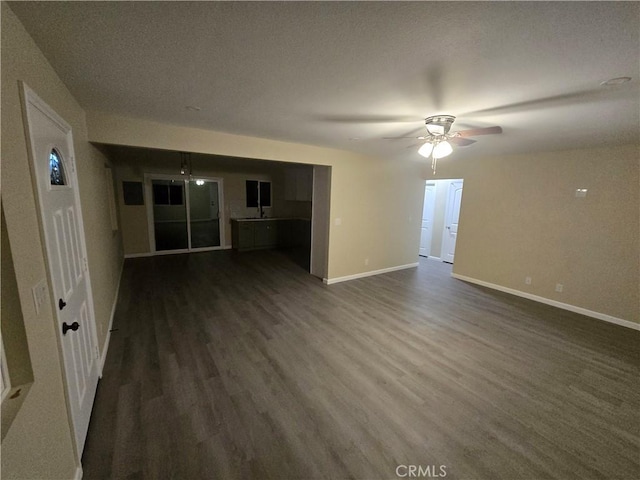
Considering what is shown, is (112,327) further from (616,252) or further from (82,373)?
(616,252)

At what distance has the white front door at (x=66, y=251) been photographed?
50.9 inches

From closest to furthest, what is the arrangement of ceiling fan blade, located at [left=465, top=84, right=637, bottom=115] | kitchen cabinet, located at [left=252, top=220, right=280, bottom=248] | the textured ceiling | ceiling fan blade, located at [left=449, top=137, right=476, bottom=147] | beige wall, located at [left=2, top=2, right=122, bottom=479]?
beige wall, located at [left=2, top=2, right=122, bottom=479], the textured ceiling, ceiling fan blade, located at [left=465, top=84, right=637, bottom=115], ceiling fan blade, located at [left=449, top=137, right=476, bottom=147], kitchen cabinet, located at [left=252, top=220, right=280, bottom=248]

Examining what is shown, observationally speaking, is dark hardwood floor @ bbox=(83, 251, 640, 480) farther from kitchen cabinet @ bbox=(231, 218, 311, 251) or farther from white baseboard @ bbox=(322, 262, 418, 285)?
kitchen cabinet @ bbox=(231, 218, 311, 251)

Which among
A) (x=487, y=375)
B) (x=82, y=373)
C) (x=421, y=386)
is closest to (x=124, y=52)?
(x=82, y=373)

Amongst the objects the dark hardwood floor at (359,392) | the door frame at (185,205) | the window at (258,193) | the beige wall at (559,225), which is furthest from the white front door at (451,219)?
the door frame at (185,205)

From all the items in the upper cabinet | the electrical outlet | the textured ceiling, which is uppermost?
the textured ceiling

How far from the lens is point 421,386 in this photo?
7.43 ft

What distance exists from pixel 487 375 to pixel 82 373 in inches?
129

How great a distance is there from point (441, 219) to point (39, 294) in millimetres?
7387

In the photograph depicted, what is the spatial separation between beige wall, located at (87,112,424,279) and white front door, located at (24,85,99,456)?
97 cm

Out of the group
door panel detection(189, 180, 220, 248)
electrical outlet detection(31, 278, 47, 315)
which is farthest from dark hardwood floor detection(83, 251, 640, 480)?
door panel detection(189, 180, 220, 248)

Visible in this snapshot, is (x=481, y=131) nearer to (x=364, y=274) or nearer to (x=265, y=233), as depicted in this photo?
(x=364, y=274)

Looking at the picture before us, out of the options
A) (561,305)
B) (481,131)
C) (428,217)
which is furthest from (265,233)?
(561,305)

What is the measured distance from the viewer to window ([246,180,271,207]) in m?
7.45
